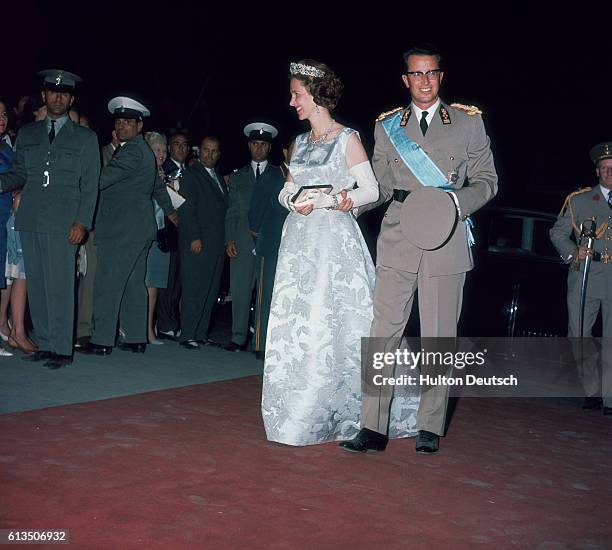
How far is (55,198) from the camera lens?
6457 mm

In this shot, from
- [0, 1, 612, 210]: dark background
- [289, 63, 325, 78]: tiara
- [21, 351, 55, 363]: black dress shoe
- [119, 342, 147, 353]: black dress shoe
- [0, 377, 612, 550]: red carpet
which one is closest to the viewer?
[0, 377, 612, 550]: red carpet

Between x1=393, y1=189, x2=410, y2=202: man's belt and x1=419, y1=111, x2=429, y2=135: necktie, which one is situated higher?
x1=419, y1=111, x2=429, y2=135: necktie

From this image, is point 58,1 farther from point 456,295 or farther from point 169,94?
point 456,295

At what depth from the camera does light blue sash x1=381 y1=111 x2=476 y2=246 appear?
456 centimetres

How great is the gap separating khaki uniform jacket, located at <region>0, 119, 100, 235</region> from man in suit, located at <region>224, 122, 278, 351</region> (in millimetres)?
2025

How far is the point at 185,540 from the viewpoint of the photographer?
10.4 feet

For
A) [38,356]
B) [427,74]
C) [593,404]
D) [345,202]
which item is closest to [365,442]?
[345,202]

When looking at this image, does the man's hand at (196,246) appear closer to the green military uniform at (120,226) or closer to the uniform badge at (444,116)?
the green military uniform at (120,226)

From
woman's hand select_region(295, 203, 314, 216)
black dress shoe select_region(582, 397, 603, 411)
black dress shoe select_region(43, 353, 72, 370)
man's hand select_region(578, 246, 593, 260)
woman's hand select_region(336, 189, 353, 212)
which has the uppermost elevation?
woman's hand select_region(336, 189, 353, 212)

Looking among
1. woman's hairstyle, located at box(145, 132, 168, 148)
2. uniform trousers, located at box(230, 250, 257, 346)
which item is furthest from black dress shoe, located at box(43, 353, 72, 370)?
woman's hairstyle, located at box(145, 132, 168, 148)

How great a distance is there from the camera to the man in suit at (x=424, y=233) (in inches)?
180

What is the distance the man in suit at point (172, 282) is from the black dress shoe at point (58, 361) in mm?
2094

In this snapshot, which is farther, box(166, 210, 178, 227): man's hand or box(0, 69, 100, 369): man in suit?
box(166, 210, 178, 227): man's hand

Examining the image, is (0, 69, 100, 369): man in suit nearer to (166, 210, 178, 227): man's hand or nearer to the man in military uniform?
(166, 210, 178, 227): man's hand
